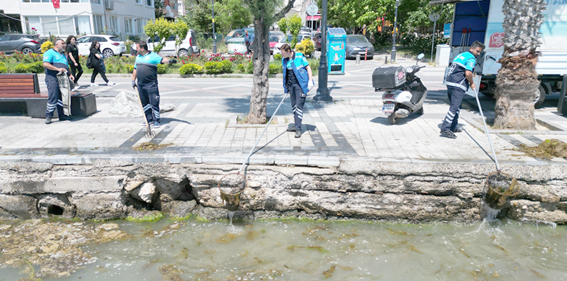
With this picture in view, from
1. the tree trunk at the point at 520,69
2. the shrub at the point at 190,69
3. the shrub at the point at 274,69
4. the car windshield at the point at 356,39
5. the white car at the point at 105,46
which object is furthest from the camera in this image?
the car windshield at the point at 356,39

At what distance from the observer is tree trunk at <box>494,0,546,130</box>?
7.19 meters

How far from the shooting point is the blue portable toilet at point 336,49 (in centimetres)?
1631

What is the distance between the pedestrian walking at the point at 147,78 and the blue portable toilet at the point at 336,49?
10177mm

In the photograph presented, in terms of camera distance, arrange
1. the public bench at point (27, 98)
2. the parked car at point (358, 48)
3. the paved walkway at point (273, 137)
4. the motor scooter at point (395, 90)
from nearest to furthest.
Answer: the paved walkway at point (273, 137) < the motor scooter at point (395, 90) < the public bench at point (27, 98) < the parked car at point (358, 48)

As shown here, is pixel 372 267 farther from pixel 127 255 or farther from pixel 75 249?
pixel 75 249

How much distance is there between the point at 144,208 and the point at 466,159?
190 inches

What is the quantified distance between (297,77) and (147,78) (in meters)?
2.85

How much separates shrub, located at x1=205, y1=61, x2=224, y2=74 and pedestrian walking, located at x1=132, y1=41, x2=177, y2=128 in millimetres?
8598

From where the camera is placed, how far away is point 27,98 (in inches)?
327

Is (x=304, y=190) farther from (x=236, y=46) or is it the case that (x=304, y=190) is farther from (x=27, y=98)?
(x=236, y=46)

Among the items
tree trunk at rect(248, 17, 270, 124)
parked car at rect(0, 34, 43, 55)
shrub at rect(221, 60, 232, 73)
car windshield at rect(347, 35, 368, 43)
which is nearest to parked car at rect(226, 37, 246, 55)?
car windshield at rect(347, 35, 368, 43)

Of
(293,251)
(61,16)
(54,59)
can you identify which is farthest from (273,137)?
(61,16)

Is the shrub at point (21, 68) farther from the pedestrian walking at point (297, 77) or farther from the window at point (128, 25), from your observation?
the window at point (128, 25)

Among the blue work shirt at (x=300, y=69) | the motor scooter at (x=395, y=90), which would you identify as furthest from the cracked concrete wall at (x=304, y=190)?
the motor scooter at (x=395, y=90)
